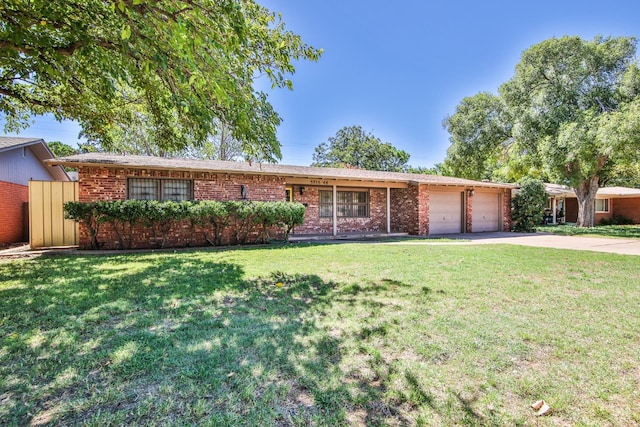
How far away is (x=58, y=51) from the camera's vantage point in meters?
5.34

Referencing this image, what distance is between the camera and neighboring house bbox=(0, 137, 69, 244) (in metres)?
11.7

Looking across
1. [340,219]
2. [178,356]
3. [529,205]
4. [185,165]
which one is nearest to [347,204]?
[340,219]

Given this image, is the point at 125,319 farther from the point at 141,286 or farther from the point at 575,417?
the point at 575,417

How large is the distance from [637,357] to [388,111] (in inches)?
980

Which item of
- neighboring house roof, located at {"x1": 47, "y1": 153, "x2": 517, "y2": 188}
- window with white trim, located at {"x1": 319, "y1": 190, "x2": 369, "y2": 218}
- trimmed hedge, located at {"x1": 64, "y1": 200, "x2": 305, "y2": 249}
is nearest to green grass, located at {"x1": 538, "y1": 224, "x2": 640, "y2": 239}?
neighboring house roof, located at {"x1": 47, "y1": 153, "x2": 517, "y2": 188}

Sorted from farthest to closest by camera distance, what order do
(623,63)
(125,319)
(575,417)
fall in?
(623,63)
(125,319)
(575,417)

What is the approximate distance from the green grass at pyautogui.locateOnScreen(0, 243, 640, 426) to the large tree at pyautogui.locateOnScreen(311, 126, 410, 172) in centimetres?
3155

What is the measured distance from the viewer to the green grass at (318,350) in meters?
2.04

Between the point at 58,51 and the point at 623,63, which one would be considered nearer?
the point at 58,51

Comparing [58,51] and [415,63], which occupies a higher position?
[415,63]

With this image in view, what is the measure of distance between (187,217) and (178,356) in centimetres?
743

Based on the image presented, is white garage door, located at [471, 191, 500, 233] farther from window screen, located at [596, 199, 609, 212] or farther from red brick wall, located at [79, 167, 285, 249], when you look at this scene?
window screen, located at [596, 199, 609, 212]

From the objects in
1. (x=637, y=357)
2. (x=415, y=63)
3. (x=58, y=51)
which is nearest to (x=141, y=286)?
(x=58, y=51)

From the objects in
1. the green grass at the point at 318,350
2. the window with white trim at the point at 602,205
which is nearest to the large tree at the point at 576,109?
the window with white trim at the point at 602,205
